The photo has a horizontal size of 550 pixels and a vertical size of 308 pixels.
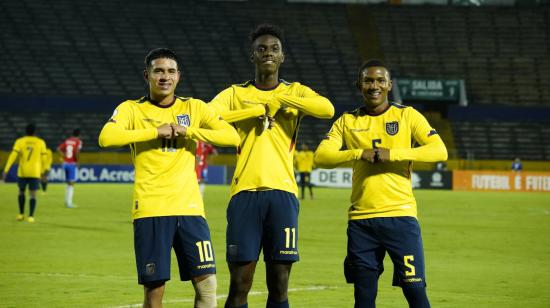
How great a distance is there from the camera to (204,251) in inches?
268

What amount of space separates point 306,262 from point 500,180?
111 feet

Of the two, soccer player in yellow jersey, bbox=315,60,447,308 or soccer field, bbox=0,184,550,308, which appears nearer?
soccer player in yellow jersey, bbox=315,60,447,308

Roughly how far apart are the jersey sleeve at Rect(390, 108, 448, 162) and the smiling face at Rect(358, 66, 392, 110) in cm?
25

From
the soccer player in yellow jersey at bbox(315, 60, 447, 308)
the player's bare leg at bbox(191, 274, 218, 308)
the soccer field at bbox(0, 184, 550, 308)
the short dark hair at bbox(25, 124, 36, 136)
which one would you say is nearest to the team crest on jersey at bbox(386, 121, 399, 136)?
the soccer player in yellow jersey at bbox(315, 60, 447, 308)

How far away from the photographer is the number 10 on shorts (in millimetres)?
6793

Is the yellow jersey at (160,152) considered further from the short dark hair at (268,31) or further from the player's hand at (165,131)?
the short dark hair at (268,31)

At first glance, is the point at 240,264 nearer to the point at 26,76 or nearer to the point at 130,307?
the point at 130,307

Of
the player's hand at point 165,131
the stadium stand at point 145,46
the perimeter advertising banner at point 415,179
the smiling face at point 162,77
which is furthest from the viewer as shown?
the stadium stand at point 145,46

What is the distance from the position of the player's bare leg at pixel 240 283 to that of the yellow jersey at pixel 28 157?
14.8m

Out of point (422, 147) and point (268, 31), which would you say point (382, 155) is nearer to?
point (422, 147)

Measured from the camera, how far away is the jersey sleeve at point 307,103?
292 inches

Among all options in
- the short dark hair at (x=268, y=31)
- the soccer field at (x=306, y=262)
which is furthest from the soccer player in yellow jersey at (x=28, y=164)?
the short dark hair at (x=268, y=31)

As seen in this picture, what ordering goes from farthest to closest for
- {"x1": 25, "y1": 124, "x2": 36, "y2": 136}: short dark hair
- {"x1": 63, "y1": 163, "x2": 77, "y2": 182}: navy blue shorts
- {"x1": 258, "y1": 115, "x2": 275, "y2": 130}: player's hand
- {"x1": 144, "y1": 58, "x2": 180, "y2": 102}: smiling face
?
{"x1": 63, "y1": 163, "x2": 77, "y2": 182}: navy blue shorts → {"x1": 25, "y1": 124, "x2": 36, "y2": 136}: short dark hair → {"x1": 258, "y1": 115, "x2": 275, "y2": 130}: player's hand → {"x1": 144, "y1": 58, "x2": 180, "y2": 102}: smiling face

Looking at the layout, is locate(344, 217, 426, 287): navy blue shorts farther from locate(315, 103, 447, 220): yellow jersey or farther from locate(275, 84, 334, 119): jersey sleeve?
locate(275, 84, 334, 119): jersey sleeve
